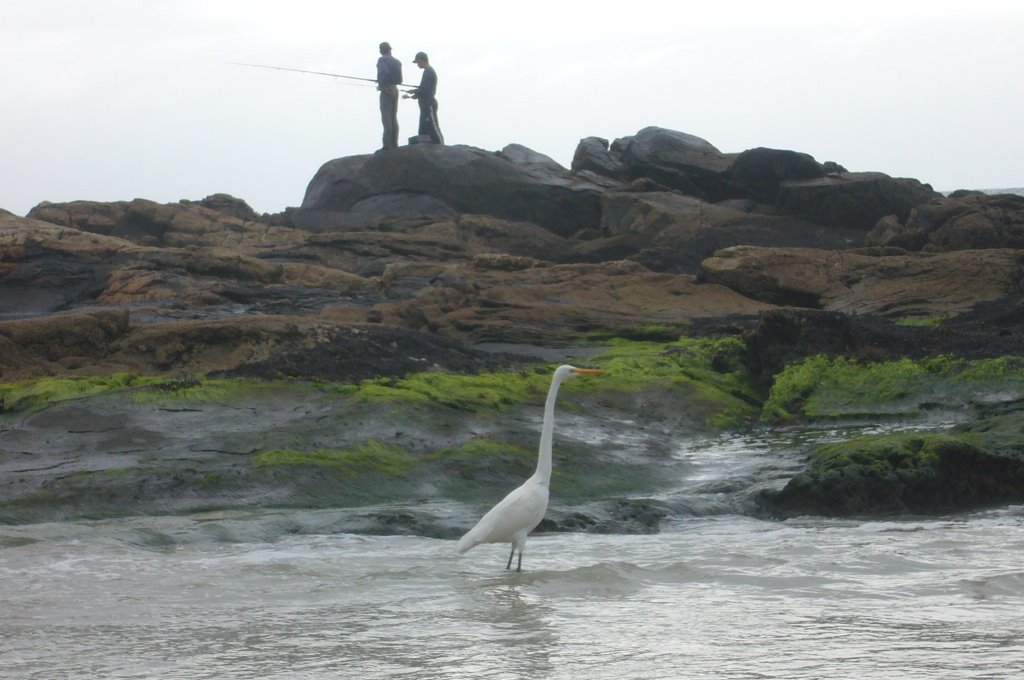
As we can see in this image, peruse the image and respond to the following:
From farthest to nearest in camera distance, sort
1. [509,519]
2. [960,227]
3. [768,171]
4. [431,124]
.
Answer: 1. [431,124]
2. [768,171]
3. [960,227]
4. [509,519]

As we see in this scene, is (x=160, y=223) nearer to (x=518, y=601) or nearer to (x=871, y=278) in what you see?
(x=871, y=278)

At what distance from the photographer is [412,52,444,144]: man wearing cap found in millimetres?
27031

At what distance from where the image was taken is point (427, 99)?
27.5 m

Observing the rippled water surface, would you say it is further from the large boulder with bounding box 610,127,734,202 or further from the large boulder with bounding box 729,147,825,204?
the large boulder with bounding box 610,127,734,202

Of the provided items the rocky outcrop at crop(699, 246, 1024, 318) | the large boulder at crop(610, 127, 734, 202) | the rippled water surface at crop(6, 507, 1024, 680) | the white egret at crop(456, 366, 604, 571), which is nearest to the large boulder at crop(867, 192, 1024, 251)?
the rocky outcrop at crop(699, 246, 1024, 318)

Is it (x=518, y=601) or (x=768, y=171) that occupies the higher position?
(x=768, y=171)

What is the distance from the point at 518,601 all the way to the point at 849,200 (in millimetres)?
19728

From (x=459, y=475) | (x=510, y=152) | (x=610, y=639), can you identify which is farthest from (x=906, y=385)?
(x=510, y=152)

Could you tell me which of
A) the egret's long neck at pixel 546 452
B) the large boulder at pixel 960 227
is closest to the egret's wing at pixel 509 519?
the egret's long neck at pixel 546 452

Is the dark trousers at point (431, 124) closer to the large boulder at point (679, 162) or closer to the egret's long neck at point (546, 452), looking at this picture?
the large boulder at point (679, 162)

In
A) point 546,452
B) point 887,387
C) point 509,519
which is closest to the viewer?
point 509,519

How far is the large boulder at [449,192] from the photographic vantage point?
2662cm

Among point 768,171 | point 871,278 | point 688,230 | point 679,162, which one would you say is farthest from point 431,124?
point 871,278

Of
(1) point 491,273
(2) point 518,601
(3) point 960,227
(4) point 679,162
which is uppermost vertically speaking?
(4) point 679,162
